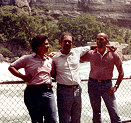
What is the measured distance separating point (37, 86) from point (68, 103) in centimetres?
55

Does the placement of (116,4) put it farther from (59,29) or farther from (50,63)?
(50,63)

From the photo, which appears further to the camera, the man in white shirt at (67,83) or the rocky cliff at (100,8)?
the rocky cliff at (100,8)

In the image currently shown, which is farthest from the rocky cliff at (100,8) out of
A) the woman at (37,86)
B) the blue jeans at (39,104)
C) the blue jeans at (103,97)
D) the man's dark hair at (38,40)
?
the blue jeans at (39,104)

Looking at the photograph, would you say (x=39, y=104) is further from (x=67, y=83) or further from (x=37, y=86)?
(x=67, y=83)

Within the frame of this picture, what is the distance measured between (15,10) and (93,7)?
32.3m

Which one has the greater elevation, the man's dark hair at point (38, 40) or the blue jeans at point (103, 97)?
the man's dark hair at point (38, 40)

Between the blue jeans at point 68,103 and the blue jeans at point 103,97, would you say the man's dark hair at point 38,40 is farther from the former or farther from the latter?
the blue jeans at point 103,97

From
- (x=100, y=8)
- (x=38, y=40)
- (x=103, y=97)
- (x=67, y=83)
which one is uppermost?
(x=100, y=8)

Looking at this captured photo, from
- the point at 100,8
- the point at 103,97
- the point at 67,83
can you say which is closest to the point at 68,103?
the point at 67,83

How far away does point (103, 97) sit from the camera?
3.25m

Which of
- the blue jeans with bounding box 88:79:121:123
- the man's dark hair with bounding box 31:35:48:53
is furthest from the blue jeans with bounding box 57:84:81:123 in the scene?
the man's dark hair with bounding box 31:35:48:53

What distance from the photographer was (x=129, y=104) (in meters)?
8.67

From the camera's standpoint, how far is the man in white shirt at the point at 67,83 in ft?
9.58

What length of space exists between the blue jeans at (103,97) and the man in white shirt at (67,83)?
395 mm
